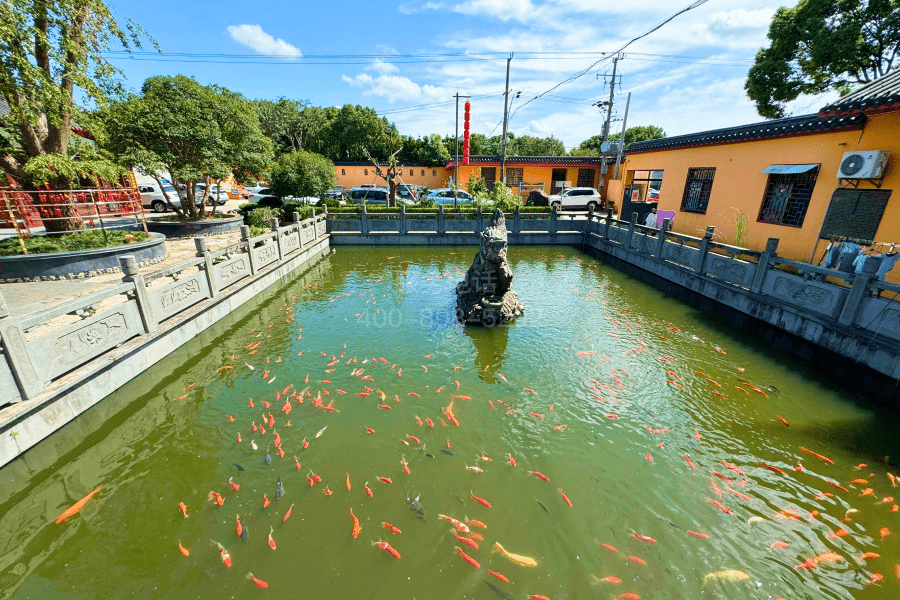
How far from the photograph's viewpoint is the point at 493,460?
470cm

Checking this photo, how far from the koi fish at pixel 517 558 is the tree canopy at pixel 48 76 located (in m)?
14.2

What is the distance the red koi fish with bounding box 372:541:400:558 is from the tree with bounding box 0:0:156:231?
1332 cm

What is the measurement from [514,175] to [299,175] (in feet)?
59.3

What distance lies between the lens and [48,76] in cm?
970

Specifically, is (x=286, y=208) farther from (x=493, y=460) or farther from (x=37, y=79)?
(x=493, y=460)

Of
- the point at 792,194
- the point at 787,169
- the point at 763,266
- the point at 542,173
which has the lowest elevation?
the point at 763,266

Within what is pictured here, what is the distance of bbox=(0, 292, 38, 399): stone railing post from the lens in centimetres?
411

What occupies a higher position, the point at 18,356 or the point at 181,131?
the point at 181,131

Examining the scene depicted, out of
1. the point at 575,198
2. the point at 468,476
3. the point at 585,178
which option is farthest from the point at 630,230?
the point at 585,178

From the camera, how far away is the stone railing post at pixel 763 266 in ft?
27.0

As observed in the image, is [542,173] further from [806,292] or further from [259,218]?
[806,292]

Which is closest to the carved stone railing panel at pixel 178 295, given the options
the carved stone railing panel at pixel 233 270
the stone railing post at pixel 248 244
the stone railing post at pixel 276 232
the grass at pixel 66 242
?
the carved stone railing panel at pixel 233 270

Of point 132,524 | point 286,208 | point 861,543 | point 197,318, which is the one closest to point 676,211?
point 861,543

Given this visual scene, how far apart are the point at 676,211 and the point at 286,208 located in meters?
19.7
